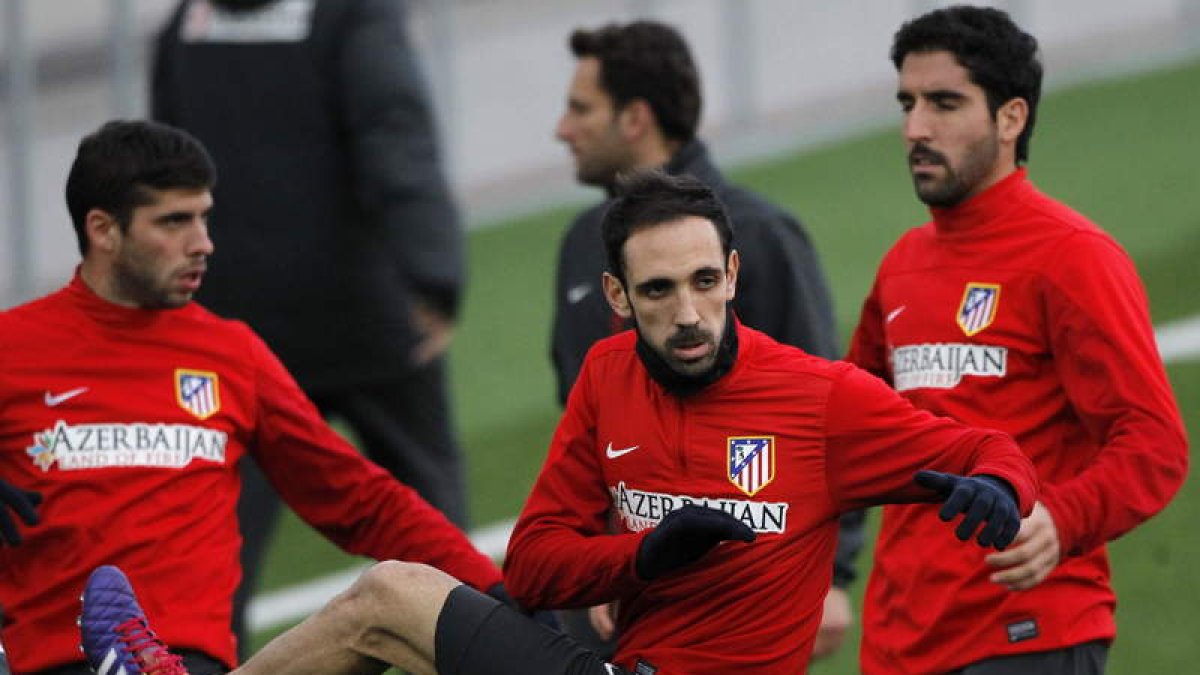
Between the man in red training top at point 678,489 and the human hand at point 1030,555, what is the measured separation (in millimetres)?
253

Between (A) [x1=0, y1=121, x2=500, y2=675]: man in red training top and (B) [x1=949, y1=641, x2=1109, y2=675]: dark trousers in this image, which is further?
(A) [x1=0, y1=121, x2=500, y2=675]: man in red training top

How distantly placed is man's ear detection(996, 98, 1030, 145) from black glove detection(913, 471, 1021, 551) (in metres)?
1.30

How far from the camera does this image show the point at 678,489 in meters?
6.01

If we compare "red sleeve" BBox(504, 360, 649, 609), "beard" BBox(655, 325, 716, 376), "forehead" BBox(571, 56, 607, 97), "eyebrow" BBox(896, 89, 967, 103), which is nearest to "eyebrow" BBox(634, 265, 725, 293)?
"beard" BBox(655, 325, 716, 376)

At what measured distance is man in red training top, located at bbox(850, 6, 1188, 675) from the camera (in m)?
6.22

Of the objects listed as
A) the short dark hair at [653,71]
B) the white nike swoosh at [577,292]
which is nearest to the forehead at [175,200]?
the white nike swoosh at [577,292]

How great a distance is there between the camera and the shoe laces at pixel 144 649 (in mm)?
6309

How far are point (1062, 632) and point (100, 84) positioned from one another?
882 cm

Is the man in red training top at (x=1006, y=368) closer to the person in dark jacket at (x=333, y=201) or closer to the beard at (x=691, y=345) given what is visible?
the beard at (x=691, y=345)

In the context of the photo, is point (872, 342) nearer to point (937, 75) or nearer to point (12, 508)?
point (937, 75)

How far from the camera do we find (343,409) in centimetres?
877

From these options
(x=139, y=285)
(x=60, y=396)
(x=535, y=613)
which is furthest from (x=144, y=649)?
(x=139, y=285)

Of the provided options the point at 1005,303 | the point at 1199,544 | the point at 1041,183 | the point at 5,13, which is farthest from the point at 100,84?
the point at 1005,303

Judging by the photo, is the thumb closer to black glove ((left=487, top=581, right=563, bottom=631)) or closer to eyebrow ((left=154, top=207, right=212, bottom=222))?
black glove ((left=487, top=581, right=563, bottom=631))
